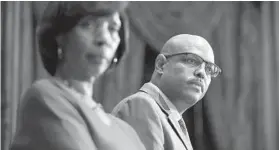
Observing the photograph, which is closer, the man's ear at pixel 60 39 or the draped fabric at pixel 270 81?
the man's ear at pixel 60 39

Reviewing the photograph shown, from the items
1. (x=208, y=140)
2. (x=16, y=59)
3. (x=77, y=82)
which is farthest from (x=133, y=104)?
(x=208, y=140)

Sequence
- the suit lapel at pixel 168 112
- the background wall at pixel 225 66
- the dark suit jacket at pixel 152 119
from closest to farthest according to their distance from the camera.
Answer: the dark suit jacket at pixel 152 119 < the suit lapel at pixel 168 112 < the background wall at pixel 225 66

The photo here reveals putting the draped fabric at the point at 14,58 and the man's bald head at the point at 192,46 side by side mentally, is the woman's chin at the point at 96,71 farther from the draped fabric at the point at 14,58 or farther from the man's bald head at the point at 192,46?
the draped fabric at the point at 14,58

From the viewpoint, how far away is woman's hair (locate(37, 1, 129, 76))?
26.0 inches

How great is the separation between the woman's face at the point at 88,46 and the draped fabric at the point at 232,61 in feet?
8.02

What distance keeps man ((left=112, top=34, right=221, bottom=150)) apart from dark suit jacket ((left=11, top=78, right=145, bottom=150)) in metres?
0.38

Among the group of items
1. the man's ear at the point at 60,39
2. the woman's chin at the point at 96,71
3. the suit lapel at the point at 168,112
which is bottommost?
the suit lapel at the point at 168,112

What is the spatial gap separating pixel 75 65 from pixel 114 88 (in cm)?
234

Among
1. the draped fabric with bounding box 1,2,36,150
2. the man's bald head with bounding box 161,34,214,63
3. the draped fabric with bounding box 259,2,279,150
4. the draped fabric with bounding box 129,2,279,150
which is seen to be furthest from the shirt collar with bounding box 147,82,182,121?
the draped fabric with bounding box 259,2,279,150

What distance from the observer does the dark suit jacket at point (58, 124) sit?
62cm

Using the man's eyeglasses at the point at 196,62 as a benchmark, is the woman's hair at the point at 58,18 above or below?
above

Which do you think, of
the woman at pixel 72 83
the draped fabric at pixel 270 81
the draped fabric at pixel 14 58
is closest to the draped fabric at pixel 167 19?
the draped fabric at pixel 270 81

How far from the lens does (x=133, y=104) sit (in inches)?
41.9

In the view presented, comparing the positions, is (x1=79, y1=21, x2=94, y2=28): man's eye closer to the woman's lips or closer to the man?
the woman's lips
